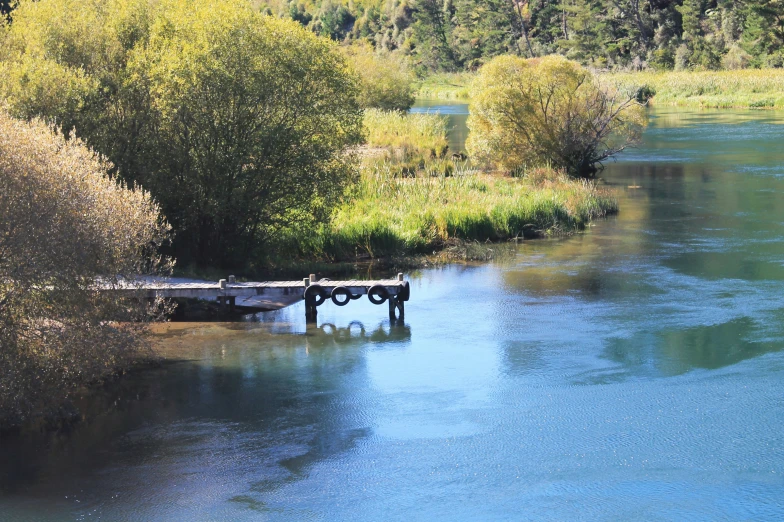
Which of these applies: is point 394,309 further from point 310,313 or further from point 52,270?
point 52,270

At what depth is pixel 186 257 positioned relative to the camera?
2236cm

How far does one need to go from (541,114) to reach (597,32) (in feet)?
218

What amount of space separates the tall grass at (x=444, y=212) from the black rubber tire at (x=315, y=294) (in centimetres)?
433

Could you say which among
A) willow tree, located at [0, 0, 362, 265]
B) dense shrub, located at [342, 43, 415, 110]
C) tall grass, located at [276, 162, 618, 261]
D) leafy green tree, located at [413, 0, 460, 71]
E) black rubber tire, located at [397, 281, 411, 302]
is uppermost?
leafy green tree, located at [413, 0, 460, 71]

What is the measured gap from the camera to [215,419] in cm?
1459

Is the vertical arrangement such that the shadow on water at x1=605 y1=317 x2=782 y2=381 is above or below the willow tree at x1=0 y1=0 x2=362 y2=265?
below

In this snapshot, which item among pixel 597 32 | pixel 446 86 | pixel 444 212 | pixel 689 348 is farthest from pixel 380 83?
pixel 597 32

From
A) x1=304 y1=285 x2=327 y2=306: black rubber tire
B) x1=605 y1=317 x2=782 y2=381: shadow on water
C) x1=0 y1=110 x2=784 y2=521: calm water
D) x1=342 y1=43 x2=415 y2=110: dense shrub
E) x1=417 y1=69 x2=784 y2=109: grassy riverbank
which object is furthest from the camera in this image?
x1=417 y1=69 x2=784 y2=109: grassy riverbank

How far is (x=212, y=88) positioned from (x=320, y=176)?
3.24 meters

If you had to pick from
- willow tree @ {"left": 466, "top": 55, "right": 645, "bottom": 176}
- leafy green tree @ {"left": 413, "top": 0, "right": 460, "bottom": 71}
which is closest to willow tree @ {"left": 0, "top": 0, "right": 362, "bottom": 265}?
willow tree @ {"left": 466, "top": 55, "right": 645, "bottom": 176}

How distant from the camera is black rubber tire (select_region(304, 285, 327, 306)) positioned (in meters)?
19.7

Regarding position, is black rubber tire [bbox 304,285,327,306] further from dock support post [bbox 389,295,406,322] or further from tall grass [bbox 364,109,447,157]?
tall grass [bbox 364,109,447,157]

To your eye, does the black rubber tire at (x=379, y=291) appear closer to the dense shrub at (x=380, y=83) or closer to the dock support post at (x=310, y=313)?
the dock support post at (x=310, y=313)

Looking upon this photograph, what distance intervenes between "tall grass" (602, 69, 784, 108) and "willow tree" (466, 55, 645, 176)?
1250 inches
